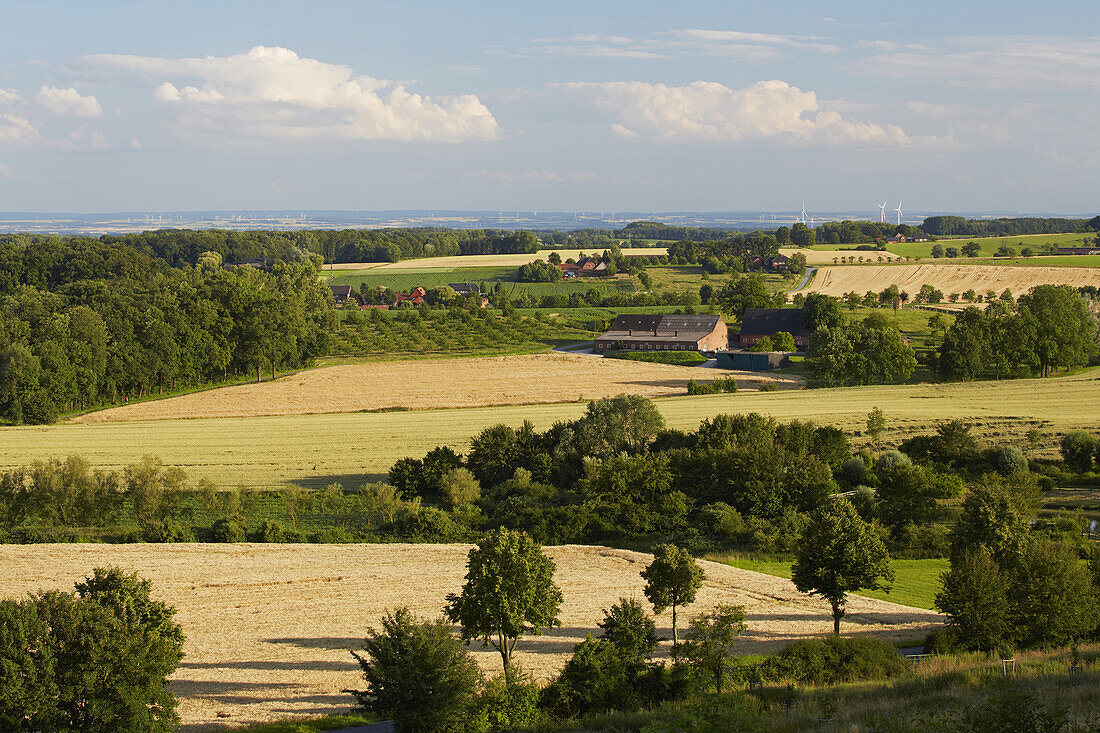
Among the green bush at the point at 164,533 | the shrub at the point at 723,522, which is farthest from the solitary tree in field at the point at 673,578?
the green bush at the point at 164,533

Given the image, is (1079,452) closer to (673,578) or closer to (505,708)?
(673,578)

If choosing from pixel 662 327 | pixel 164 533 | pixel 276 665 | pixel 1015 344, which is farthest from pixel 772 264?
pixel 276 665

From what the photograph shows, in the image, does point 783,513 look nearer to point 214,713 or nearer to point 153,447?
point 214,713

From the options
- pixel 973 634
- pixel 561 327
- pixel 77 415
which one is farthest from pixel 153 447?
pixel 561 327

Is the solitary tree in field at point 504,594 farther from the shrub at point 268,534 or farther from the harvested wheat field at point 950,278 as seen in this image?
the harvested wheat field at point 950,278

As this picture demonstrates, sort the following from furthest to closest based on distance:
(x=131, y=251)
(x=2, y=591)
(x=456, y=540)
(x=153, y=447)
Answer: (x=131, y=251) → (x=153, y=447) → (x=456, y=540) → (x=2, y=591)

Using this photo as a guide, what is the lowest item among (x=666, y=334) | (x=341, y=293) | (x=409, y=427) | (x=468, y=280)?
(x=409, y=427)
